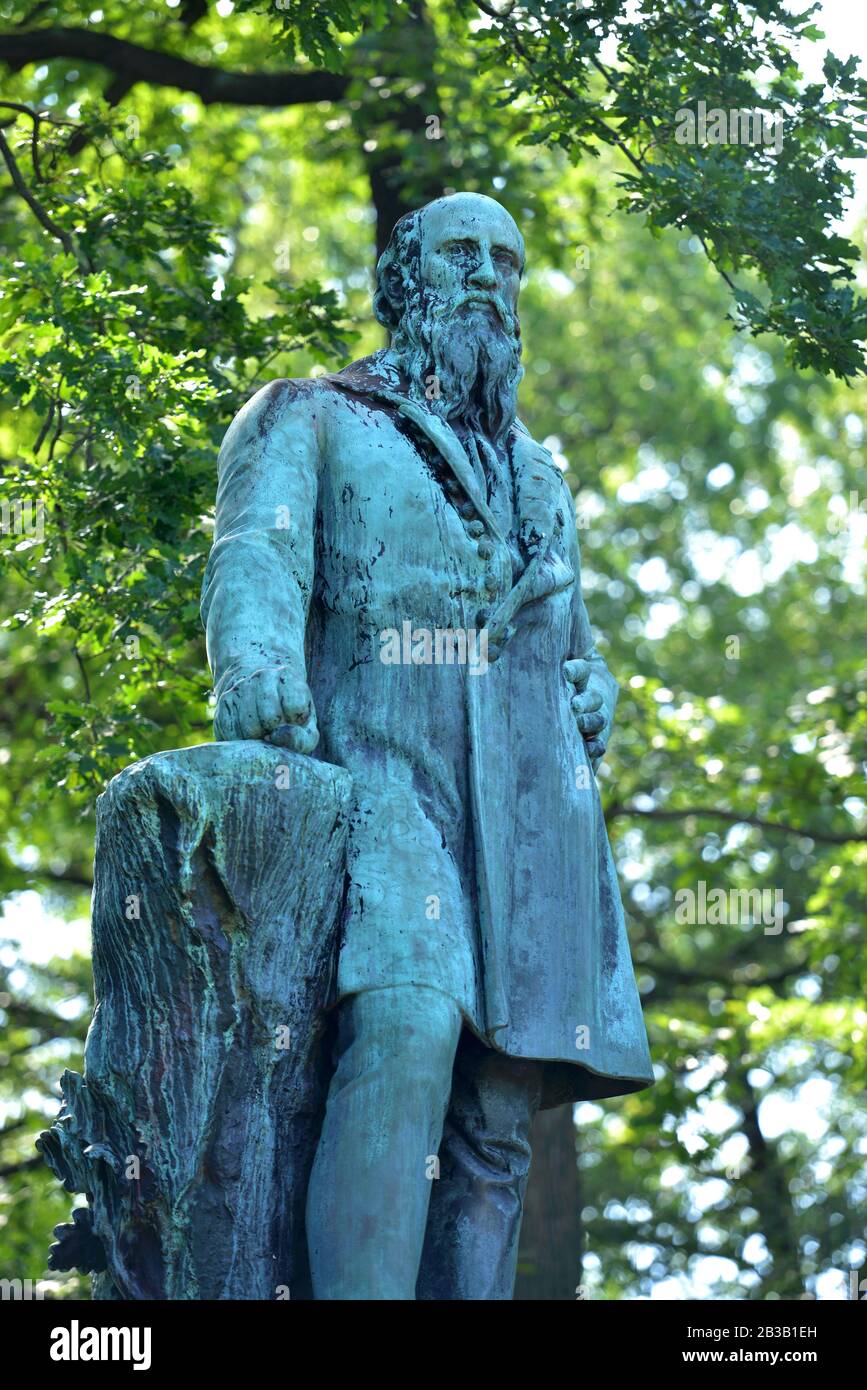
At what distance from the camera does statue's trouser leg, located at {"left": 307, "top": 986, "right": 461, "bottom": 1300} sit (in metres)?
4.84

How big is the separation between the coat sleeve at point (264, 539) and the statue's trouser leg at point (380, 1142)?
2.46 ft

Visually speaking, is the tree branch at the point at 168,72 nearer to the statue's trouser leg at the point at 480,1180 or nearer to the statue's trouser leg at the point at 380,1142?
the statue's trouser leg at the point at 480,1180

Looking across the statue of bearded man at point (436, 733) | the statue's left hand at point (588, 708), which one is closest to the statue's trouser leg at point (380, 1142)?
the statue of bearded man at point (436, 733)

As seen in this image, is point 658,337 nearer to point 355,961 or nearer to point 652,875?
point 652,875

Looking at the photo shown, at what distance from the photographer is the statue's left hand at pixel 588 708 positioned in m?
5.69

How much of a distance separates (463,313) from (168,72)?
24.7ft

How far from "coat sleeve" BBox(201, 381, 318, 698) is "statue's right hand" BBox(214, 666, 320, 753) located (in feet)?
0.15

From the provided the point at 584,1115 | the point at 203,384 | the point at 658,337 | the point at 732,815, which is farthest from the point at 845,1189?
the point at 203,384

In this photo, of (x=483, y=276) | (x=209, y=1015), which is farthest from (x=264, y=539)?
(x=209, y=1015)

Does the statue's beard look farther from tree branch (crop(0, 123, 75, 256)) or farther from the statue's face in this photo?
tree branch (crop(0, 123, 75, 256))

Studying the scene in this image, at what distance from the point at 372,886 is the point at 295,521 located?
845 millimetres

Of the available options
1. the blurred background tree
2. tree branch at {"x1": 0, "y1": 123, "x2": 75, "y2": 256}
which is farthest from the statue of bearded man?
tree branch at {"x1": 0, "y1": 123, "x2": 75, "y2": 256}

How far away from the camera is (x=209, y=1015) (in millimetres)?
4887

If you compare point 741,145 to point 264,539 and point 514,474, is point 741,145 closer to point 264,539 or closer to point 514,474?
point 514,474
